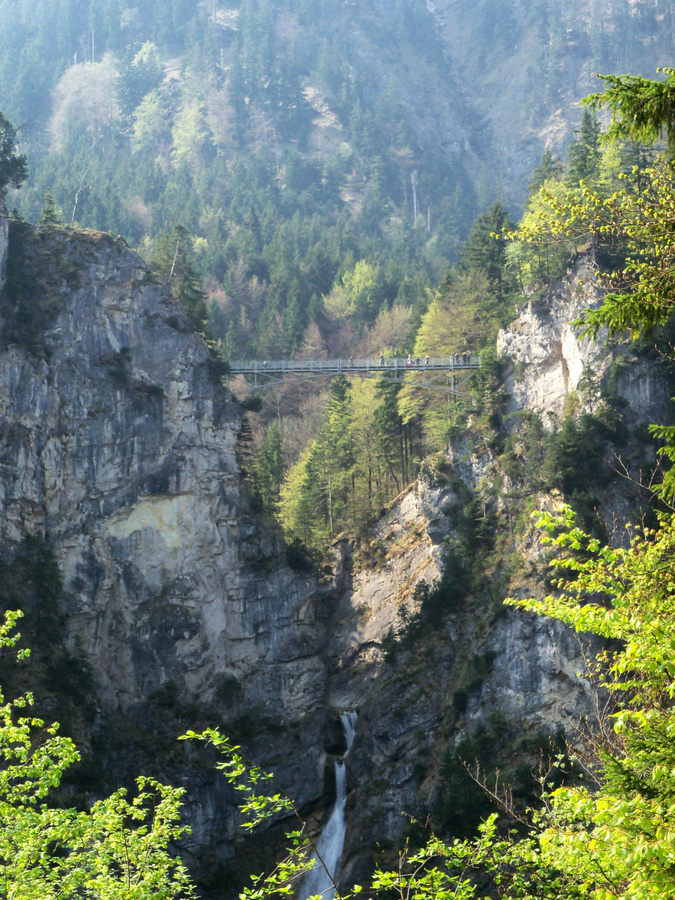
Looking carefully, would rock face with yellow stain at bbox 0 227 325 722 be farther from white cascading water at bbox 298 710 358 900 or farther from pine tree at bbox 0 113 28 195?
pine tree at bbox 0 113 28 195

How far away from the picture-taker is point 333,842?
45.2 metres

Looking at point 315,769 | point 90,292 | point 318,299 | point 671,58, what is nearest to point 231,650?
point 315,769

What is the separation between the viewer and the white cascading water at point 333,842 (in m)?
44.1

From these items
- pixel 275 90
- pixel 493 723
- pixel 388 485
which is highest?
pixel 275 90

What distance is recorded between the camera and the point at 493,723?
→ 42.4 meters

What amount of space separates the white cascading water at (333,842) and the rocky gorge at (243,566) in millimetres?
669

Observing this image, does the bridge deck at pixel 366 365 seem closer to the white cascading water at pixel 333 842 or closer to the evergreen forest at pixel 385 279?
the evergreen forest at pixel 385 279

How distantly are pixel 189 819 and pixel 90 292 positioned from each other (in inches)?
1070

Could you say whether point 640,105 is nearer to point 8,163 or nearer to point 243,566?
point 243,566

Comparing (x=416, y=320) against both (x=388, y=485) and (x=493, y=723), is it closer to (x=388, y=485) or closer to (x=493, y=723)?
(x=388, y=485)

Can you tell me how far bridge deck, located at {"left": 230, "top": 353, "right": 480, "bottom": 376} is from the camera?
54.2 meters

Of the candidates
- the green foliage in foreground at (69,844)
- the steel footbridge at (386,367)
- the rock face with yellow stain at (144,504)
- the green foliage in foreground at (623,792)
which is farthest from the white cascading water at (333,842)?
the green foliage in foreground at (623,792)

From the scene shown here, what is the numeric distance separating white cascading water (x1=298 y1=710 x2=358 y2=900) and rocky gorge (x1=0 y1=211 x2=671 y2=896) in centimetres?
67

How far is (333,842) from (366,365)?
25424 millimetres
